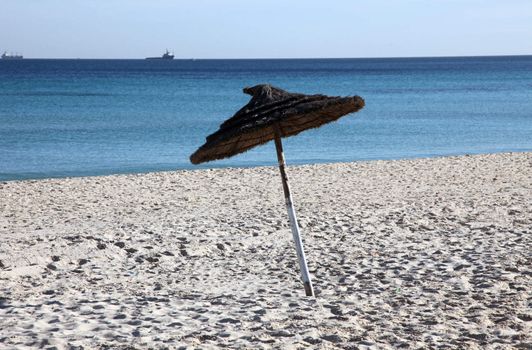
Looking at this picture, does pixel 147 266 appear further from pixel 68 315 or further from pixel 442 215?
pixel 442 215

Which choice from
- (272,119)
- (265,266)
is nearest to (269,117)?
(272,119)

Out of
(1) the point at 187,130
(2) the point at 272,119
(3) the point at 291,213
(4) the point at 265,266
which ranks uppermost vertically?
(2) the point at 272,119

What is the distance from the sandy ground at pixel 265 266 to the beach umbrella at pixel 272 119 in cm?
108

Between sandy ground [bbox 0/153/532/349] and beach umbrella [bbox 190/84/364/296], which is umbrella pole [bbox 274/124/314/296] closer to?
beach umbrella [bbox 190/84/364/296]

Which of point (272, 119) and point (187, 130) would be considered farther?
point (187, 130)

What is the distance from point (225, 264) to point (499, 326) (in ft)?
12.3

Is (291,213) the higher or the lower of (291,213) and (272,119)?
the lower

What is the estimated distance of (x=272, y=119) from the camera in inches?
268

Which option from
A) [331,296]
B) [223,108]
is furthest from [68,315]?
[223,108]

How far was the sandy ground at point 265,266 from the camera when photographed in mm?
6566

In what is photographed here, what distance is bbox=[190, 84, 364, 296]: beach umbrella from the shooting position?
6828 millimetres

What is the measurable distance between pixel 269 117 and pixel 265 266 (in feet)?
9.70

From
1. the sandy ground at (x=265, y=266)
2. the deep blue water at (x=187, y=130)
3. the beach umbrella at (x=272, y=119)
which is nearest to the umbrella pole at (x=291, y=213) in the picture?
the beach umbrella at (x=272, y=119)

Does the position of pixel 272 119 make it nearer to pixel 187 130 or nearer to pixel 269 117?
pixel 269 117
